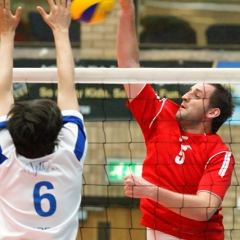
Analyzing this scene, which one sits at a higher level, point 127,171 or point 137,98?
point 137,98

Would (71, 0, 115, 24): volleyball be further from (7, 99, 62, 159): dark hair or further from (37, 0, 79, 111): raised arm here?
(7, 99, 62, 159): dark hair

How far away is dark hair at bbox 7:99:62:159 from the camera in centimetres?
263

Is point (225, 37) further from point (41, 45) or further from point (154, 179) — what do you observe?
point (154, 179)

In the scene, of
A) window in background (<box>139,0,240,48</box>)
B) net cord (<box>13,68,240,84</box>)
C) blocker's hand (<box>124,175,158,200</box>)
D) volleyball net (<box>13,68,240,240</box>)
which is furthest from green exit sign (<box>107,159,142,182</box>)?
blocker's hand (<box>124,175,158,200</box>)

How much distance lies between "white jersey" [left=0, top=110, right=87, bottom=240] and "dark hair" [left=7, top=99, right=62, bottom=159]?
5 centimetres

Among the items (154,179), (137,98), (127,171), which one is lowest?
(127,171)

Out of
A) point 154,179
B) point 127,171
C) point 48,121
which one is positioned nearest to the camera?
point 48,121

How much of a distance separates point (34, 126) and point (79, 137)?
0.25m

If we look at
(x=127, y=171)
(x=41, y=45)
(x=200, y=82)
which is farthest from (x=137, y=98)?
(x=41, y=45)

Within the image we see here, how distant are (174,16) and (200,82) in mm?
3920

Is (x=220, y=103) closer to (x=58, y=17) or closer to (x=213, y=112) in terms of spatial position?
(x=213, y=112)

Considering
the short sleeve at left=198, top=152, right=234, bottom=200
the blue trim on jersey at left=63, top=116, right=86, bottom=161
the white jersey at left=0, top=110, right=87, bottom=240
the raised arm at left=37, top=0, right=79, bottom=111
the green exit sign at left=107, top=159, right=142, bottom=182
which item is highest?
the raised arm at left=37, top=0, right=79, bottom=111

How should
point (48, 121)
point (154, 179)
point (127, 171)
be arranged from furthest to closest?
point (127, 171)
point (154, 179)
point (48, 121)

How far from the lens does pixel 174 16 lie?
7.48 metres
